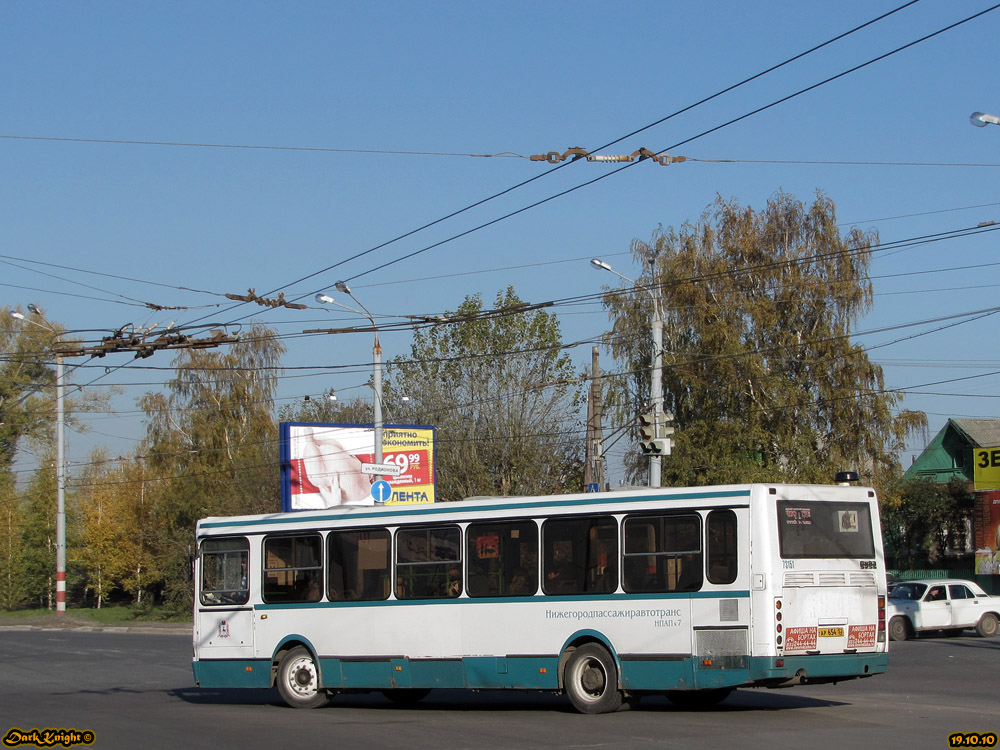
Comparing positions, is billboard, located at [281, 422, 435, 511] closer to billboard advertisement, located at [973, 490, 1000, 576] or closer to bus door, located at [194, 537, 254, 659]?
billboard advertisement, located at [973, 490, 1000, 576]

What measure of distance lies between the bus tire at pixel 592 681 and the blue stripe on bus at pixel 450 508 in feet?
5.59

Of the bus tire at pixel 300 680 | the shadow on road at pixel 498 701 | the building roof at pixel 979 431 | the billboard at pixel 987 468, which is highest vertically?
the building roof at pixel 979 431

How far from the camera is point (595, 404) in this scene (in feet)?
96.2

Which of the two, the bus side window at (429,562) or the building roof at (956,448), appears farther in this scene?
the building roof at (956,448)

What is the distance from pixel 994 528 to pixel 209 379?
3724 centimetres

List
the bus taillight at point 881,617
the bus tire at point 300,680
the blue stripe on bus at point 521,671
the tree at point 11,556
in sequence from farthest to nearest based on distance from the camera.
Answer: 1. the tree at point 11,556
2. the bus tire at point 300,680
3. the bus taillight at point 881,617
4. the blue stripe on bus at point 521,671

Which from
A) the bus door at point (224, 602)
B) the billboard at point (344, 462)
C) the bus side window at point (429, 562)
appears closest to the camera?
the bus side window at point (429, 562)

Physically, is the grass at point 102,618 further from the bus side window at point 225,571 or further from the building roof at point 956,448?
the building roof at point 956,448

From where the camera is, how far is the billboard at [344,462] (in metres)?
39.5

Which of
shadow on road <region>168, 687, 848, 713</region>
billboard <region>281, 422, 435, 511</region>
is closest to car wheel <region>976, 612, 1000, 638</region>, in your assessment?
shadow on road <region>168, 687, 848, 713</region>

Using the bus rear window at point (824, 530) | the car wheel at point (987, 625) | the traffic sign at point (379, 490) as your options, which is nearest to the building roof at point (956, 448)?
the car wheel at point (987, 625)

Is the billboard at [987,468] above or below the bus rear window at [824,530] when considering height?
above

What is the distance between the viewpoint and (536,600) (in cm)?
1469

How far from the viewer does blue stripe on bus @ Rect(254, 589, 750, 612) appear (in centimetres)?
1328
